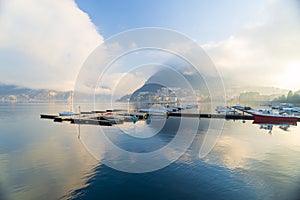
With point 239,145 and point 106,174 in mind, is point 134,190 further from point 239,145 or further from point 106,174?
point 239,145

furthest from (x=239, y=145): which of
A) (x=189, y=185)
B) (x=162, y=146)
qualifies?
(x=189, y=185)

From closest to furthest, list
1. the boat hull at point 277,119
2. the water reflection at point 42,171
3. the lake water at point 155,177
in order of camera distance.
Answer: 1. the lake water at point 155,177
2. the water reflection at point 42,171
3. the boat hull at point 277,119

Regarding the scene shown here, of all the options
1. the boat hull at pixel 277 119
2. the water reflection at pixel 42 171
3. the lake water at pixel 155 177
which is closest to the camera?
the lake water at pixel 155 177

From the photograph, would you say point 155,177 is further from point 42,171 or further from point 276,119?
point 276,119

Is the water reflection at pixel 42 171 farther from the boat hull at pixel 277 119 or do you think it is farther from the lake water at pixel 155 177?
the boat hull at pixel 277 119

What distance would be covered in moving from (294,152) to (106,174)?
1745cm

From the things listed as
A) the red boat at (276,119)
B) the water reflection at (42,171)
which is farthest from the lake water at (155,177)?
the red boat at (276,119)

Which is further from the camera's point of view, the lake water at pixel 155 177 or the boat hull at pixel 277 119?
the boat hull at pixel 277 119

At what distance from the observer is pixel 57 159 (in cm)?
1176

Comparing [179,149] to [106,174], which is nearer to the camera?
[106,174]

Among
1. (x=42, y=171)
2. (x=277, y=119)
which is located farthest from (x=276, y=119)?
(x=42, y=171)

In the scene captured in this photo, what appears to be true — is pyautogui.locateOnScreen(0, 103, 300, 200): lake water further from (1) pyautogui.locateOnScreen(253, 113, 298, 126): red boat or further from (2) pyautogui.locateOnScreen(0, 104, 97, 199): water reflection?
(1) pyautogui.locateOnScreen(253, 113, 298, 126): red boat

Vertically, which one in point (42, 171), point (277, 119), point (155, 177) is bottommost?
point (155, 177)

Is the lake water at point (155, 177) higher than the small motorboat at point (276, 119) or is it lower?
lower
